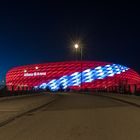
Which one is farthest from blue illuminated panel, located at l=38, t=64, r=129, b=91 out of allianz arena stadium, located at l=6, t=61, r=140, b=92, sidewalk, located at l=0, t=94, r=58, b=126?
sidewalk, located at l=0, t=94, r=58, b=126

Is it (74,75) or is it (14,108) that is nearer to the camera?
(14,108)

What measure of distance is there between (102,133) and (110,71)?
15757cm

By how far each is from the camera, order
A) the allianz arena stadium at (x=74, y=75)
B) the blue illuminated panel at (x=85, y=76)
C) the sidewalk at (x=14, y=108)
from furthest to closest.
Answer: the blue illuminated panel at (x=85, y=76) < the allianz arena stadium at (x=74, y=75) < the sidewalk at (x=14, y=108)

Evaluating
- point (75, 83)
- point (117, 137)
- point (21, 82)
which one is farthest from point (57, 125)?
point (21, 82)

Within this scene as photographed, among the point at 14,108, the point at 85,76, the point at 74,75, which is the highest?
the point at 74,75

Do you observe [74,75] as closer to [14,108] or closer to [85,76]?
[85,76]

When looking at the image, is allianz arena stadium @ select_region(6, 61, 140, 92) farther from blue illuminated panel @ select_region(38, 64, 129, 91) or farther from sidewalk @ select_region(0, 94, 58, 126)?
sidewalk @ select_region(0, 94, 58, 126)

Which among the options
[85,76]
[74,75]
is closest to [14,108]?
[85,76]

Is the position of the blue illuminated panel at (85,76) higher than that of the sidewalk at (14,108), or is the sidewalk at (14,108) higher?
the blue illuminated panel at (85,76)

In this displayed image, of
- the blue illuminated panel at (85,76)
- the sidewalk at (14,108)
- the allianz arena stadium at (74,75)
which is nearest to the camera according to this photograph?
the sidewalk at (14,108)

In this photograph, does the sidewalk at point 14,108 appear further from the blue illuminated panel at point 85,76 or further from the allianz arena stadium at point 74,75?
the blue illuminated panel at point 85,76

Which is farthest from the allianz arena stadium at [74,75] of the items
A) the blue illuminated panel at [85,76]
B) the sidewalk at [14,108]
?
the sidewalk at [14,108]

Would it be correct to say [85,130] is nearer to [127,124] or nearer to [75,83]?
[127,124]

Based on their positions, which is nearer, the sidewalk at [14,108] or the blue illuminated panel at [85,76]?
the sidewalk at [14,108]
